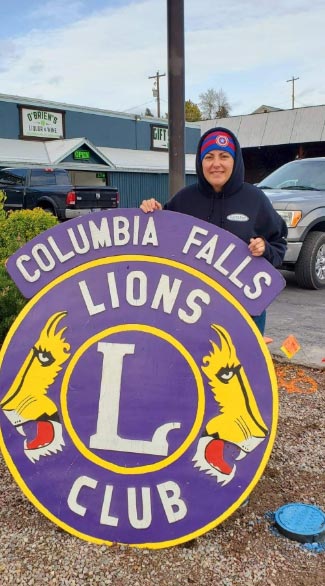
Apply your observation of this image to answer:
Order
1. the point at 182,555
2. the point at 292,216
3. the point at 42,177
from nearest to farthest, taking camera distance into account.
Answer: the point at 182,555 < the point at 292,216 < the point at 42,177

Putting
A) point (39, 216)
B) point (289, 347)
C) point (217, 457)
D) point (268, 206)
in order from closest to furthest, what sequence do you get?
point (217, 457)
point (268, 206)
point (289, 347)
point (39, 216)

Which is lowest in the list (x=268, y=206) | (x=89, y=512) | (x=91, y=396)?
(x=89, y=512)

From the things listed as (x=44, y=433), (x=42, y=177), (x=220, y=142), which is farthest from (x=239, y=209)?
(x=42, y=177)

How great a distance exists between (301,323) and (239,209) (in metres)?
3.31

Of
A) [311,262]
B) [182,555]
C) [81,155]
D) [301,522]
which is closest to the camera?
[182,555]

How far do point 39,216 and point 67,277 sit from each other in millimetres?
3482

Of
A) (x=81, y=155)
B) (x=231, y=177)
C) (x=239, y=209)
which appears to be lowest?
(x=239, y=209)

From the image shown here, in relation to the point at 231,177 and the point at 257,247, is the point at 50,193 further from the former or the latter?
the point at 257,247

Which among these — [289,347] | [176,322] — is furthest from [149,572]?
[289,347]

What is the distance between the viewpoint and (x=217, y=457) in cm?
216

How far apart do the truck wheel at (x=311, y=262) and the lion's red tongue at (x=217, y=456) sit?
217 inches

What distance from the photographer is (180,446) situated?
2.17 m

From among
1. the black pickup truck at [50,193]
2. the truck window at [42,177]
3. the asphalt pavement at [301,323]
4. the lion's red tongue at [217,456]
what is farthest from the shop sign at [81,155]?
the lion's red tongue at [217,456]

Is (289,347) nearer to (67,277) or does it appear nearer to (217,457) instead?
(217,457)
